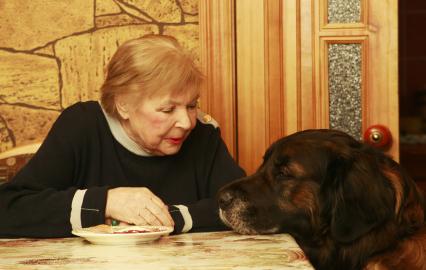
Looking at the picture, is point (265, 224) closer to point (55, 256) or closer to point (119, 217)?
point (119, 217)

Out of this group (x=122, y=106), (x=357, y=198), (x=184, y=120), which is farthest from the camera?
(x=122, y=106)

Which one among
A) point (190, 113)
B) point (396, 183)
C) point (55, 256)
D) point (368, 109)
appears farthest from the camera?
point (368, 109)

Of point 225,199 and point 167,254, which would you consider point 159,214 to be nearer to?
point 225,199

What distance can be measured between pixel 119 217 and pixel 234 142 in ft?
4.53

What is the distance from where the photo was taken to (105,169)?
2.35m

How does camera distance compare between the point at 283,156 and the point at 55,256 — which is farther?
the point at 283,156

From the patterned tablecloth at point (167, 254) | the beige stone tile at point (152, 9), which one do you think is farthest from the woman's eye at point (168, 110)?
the beige stone tile at point (152, 9)

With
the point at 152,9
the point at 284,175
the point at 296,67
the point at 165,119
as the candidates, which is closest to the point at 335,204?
the point at 284,175

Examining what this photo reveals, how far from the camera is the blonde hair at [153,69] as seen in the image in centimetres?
223

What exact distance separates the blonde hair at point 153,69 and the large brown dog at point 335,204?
0.41m

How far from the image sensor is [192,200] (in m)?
2.40

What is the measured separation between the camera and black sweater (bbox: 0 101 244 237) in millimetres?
2021

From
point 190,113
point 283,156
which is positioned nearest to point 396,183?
point 283,156

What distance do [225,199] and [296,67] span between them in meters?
1.34
